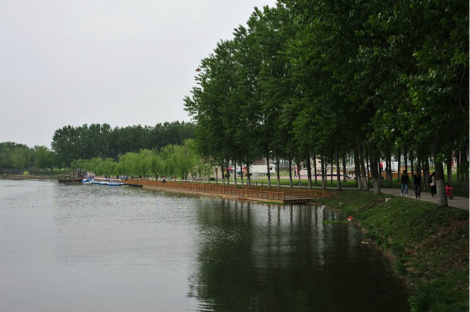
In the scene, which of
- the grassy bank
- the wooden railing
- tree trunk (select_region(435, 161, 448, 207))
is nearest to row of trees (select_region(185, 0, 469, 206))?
tree trunk (select_region(435, 161, 448, 207))

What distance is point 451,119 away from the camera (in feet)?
50.8

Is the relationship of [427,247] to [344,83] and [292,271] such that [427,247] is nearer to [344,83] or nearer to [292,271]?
[292,271]

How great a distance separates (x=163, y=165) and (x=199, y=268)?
9649cm

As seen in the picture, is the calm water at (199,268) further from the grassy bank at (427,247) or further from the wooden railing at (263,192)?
the wooden railing at (263,192)

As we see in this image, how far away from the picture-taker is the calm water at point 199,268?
55.2 feet

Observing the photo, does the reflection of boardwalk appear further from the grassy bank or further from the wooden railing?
the grassy bank

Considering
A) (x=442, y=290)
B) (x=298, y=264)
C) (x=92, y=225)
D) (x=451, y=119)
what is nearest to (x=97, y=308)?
(x=298, y=264)

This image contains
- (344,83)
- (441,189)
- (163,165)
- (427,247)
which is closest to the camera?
(427,247)

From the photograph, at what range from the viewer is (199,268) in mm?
22016

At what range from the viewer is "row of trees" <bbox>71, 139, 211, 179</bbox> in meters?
102

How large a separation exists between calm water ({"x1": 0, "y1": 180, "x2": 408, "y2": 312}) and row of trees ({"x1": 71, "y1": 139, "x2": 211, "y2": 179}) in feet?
145

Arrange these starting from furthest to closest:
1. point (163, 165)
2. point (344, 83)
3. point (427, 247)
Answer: point (163, 165), point (344, 83), point (427, 247)

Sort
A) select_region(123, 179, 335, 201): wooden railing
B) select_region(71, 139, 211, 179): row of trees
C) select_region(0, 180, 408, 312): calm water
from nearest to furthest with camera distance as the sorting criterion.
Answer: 1. select_region(0, 180, 408, 312): calm water
2. select_region(123, 179, 335, 201): wooden railing
3. select_region(71, 139, 211, 179): row of trees

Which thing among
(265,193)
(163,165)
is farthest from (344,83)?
(163,165)
